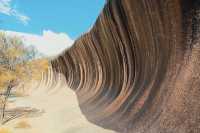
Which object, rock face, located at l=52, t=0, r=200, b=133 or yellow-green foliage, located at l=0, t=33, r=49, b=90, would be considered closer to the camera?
rock face, located at l=52, t=0, r=200, b=133

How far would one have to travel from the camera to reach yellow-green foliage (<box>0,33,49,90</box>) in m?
13.0

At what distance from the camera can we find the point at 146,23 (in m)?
6.41

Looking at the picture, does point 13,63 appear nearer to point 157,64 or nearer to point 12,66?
point 12,66

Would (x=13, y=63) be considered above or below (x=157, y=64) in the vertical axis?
above

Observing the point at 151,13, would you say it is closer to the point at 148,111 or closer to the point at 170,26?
the point at 170,26

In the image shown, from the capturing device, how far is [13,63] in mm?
13594

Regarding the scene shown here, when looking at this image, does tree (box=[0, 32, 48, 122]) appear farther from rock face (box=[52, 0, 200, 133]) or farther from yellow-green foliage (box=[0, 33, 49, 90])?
rock face (box=[52, 0, 200, 133])

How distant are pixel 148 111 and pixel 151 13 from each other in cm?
208

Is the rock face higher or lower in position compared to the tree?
lower

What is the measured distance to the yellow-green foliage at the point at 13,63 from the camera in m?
13.0

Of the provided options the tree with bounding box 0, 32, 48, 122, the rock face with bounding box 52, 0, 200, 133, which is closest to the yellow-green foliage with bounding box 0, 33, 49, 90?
the tree with bounding box 0, 32, 48, 122

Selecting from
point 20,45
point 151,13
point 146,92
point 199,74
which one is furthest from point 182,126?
point 20,45

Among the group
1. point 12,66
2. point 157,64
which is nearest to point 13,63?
point 12,66

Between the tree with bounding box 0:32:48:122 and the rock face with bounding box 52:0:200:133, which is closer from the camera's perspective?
the rock face with bounding box 52:0:200:133
